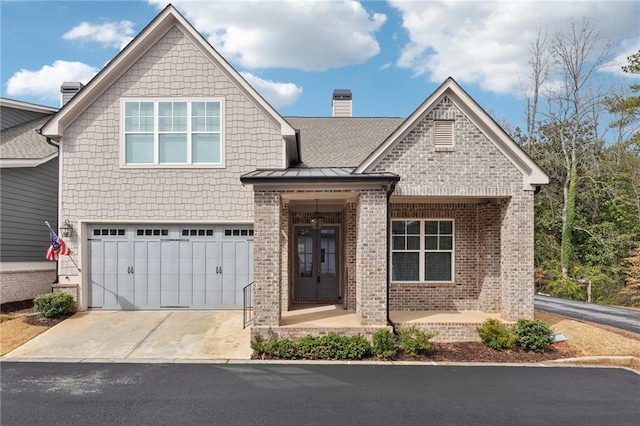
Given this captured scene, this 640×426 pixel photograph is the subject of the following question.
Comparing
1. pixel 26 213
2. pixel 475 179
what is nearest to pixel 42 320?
pixel 26 213

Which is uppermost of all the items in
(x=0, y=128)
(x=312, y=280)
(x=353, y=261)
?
(x=0, y=128)

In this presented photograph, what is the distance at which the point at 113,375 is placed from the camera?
7.28 meters

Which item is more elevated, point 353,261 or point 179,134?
point 179,134

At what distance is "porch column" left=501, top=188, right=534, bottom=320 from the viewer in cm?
927

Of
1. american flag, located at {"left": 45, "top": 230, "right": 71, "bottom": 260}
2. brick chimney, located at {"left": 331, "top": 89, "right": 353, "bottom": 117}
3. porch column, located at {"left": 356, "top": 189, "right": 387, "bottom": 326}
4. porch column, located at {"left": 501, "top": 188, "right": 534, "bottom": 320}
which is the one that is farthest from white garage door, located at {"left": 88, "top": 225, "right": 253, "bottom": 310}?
brick chimney, located at {"left": 331, "top": 89, "right": 353, "bottom": 117}

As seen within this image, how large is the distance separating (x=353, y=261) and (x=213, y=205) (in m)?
4.42

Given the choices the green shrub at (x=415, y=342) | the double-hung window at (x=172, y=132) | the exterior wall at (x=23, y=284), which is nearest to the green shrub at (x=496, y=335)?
the green shrub at (x=415, y=342)

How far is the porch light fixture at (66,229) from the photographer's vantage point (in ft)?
37.8

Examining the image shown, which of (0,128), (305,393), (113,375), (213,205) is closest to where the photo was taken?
(305,393)

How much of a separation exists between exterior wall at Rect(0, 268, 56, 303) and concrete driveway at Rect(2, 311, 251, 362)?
2.87 metres

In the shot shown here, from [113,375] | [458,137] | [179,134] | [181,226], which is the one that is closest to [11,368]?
[113,375]

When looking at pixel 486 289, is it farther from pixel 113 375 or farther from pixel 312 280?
pixel 113 375

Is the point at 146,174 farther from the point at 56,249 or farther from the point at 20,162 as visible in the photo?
the point at 20,162

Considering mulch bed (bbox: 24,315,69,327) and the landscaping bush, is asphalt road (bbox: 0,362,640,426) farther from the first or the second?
mulch bed (bbox: 24,315,69,327)
